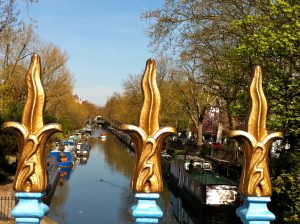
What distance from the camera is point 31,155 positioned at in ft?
14.2

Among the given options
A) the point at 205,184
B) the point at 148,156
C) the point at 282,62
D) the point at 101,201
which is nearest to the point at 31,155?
Answer: the point at 148,156

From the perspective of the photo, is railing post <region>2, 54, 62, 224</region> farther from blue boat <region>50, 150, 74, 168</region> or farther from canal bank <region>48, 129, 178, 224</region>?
blue boat <region>50, 150, 74, 168</region>

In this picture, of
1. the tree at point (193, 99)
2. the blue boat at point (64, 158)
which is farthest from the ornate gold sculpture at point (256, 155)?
the blue boat at point (64, 158)

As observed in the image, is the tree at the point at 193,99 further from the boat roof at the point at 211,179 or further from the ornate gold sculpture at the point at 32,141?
the ornate gold sculpture at the point at 32,141

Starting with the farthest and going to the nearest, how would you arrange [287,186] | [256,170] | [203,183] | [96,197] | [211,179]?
[96,197] → [211,179] → [203,183] → [287,186] → [256,170]

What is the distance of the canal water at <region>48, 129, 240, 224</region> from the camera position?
28250 mm

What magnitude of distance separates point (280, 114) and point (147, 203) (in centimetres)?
1069

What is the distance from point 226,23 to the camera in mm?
22906

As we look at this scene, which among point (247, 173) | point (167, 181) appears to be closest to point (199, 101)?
point (167, 181)

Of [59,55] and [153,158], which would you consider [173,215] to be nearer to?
[153,158]

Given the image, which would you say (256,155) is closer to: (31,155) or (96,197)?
(31,155)

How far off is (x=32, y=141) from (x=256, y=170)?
2.40 metres

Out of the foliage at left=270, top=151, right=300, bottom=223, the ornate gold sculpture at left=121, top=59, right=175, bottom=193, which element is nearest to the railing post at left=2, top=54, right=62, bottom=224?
the ornate gold sculpture at left=121, top=59, right=175, bottom=193

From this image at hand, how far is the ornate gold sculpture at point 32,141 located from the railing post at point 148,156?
2.77ft
